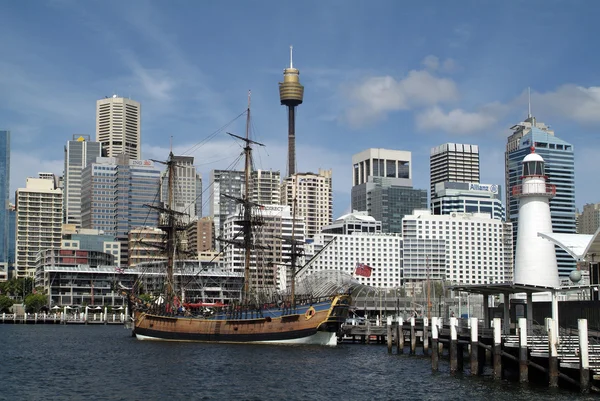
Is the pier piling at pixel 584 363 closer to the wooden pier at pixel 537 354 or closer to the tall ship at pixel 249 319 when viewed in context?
the wooden pier at pixel 537 354

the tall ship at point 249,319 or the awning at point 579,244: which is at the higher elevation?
the awning at point 579,244

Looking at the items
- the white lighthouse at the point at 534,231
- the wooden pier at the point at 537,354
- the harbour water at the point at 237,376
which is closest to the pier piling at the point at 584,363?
the wooden pier at the point at 537,354

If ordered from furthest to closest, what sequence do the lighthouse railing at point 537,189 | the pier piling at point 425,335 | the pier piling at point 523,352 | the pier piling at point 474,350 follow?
the lighthouse railing at point 537,189 < the pier piling at point 425,335 < the pier piling at point 474,350 < the pier piling at point 523,352

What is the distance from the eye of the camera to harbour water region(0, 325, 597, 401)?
61062 millimetres

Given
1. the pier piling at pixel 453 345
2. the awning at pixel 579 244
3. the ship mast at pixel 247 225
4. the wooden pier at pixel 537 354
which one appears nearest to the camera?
the wooden pier at pixel 537 354

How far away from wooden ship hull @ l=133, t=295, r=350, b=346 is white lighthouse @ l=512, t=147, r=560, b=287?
26293 millimetres

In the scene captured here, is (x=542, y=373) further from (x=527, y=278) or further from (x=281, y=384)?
(x=527, y=278)

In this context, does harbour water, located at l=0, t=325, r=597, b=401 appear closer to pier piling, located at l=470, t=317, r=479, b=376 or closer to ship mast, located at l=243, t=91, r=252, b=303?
pier piling, located at l=470, t=317, r=479, b=376

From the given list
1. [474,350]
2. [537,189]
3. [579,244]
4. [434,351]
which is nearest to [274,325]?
[537,189]

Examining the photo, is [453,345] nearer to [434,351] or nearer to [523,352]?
[434,351]

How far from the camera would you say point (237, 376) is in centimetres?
7288

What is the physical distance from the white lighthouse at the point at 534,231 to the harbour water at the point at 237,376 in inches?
531

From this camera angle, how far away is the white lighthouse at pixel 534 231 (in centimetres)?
8650

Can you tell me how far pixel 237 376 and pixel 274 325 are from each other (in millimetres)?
35945
